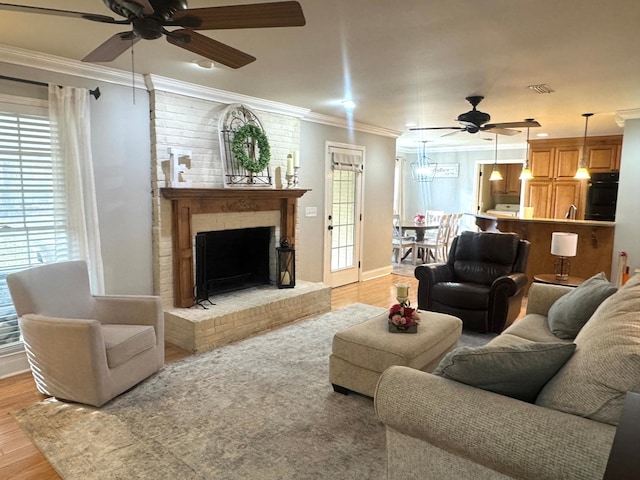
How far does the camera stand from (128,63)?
351cm

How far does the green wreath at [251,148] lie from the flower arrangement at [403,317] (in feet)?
7.94

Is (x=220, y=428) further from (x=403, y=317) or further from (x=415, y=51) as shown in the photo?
(x=415, y=51)

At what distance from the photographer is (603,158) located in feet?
24.0

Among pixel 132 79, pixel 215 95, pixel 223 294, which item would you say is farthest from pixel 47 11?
pixel 223 294

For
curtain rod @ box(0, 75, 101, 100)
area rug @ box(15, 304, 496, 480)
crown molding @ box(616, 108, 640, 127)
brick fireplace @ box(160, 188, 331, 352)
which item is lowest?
area rug @ box(15, 304, 496, 480)

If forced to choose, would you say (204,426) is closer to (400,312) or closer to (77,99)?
(400,312)

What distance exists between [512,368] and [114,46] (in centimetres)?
248

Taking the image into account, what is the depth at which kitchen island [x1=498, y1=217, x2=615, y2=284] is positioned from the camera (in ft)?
18.4

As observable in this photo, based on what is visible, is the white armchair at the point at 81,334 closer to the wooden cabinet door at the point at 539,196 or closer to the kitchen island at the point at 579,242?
the kitchen island at the point at 579,242

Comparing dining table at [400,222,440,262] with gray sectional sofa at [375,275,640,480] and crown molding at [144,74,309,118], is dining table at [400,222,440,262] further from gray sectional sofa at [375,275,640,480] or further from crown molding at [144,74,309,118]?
gray sectional sofa at [375,275,640,480]

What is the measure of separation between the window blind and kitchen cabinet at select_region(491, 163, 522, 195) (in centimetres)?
971

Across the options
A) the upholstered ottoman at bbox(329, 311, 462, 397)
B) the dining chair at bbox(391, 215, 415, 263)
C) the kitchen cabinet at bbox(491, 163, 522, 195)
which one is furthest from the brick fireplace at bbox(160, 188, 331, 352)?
the kitchen cabinet at bbox(491, 163, 522, 195)

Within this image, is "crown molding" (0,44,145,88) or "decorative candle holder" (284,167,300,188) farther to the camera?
"decorative candle holder" (284,167,300,188)

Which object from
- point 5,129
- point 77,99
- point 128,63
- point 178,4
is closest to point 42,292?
point 5,129
